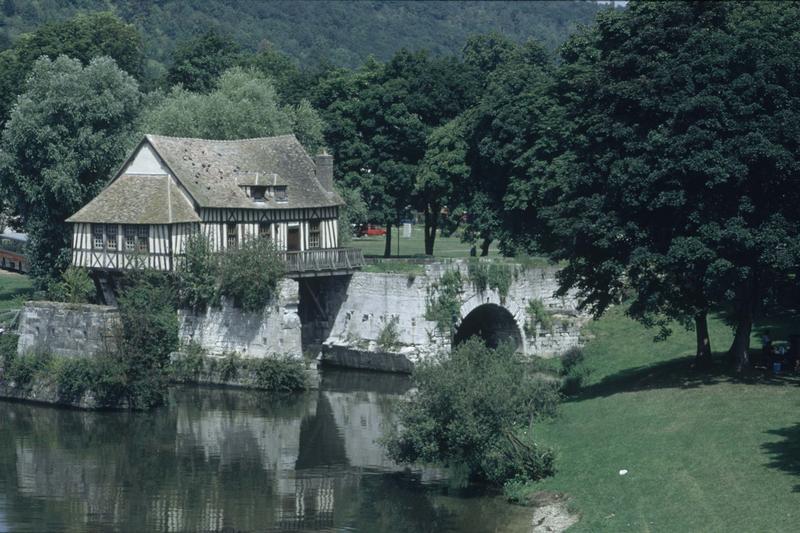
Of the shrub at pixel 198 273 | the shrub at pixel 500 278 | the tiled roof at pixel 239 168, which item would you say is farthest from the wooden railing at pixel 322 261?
the shrub at pixel 500 278

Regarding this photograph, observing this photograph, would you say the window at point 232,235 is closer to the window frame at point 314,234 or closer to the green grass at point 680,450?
the window frame at point 314,234

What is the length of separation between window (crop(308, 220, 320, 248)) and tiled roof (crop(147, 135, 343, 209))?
2.87ft

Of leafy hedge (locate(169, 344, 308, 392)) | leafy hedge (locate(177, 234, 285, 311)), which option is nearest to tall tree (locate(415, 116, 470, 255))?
leafy hedge (locate(177, 234, 285, 311))

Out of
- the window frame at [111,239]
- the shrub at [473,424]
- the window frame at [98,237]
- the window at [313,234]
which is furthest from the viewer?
the window at [313,234]

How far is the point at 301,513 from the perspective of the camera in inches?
1371

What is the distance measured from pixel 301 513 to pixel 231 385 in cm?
1670

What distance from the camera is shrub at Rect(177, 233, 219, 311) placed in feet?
169

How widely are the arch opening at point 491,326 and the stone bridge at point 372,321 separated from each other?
0.04 meters

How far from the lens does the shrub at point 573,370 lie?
45.9m

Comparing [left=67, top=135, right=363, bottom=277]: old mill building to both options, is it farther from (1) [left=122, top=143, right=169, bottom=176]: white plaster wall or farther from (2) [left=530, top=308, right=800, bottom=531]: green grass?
(2) [left=530, top=308, right=800, bottom=531]: green grass

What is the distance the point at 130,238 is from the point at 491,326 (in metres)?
13.7

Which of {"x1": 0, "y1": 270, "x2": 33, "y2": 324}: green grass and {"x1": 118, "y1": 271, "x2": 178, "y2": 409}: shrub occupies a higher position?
{"x1": 0, "y1": 270, "x2": 33, "y2": 324}: green grass

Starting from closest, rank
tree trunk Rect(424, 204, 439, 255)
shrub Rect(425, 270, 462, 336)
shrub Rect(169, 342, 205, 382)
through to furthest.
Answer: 1. shrub Rect(169, 342, 205, 382)
2. shrub Rect(425, 270, 462, 336)
3. tree trunk Rect(424, 204, 439, 255)

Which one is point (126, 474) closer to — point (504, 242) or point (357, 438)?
point (357, 438)
